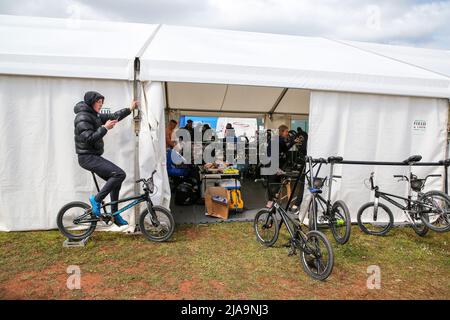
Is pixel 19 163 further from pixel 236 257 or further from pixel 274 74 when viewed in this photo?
pixel 274 74

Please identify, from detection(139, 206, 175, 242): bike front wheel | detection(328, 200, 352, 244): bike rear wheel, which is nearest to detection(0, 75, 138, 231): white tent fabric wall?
detection(139, 206, 175, 242): bike front wheel

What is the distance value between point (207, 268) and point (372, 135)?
3.60 meters

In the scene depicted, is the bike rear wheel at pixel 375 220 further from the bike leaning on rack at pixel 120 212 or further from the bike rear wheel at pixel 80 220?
the bike rear wheel at pixel 80 220

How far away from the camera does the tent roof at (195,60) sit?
437 cm

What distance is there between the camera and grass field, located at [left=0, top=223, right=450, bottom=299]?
10.2ft

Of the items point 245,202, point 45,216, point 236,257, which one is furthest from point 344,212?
point 45,216

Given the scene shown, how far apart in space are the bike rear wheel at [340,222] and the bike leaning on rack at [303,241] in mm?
469

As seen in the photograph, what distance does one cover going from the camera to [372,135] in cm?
531

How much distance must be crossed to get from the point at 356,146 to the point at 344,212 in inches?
66.5

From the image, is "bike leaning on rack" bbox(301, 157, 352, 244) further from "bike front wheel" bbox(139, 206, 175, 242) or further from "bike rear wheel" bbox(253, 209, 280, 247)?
"bike front wheel" bbox(139, 206, 175, 242)

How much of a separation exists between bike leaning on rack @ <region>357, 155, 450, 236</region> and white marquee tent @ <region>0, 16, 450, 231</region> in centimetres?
40

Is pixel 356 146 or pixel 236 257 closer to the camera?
pixel 236 257
